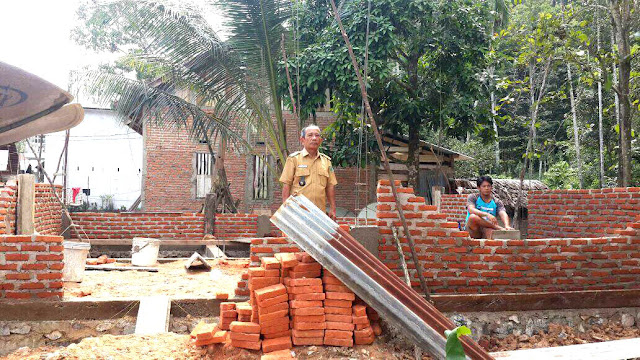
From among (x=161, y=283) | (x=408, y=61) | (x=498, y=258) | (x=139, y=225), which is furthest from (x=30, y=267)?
(x=408, y=61)

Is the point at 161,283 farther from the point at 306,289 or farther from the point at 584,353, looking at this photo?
the point at 584,353

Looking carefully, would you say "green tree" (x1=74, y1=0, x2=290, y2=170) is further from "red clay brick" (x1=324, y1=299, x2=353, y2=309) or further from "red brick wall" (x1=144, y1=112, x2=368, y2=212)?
"red brick wall" (x1=144, y1=112, x2=368, y2=212)

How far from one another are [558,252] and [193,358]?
4.09 meters

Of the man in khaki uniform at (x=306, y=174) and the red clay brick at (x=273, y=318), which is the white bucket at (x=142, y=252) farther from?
the red clay brick at (x=273, y=318)

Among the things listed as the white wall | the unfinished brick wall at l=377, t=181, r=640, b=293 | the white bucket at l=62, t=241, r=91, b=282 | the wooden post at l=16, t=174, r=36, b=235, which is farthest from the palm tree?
the white wall

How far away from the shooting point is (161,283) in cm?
664

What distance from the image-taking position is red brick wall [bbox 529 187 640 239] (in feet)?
24.4

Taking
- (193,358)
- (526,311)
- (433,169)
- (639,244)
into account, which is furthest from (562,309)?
(433,169)

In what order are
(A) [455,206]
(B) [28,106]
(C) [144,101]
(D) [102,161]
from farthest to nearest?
(D) [102,161], (C) [144,101], (A) [455,206], (B) [28,106]

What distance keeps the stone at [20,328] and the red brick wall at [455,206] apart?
25.5 ft

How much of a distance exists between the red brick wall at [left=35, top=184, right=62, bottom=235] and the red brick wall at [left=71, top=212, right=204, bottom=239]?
514 millimetres

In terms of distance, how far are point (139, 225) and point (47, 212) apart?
5.83 ft

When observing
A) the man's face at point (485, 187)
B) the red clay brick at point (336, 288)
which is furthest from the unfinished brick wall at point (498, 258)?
the red clay brick at point (336, 288)

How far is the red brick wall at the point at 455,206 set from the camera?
1052 centimetres
